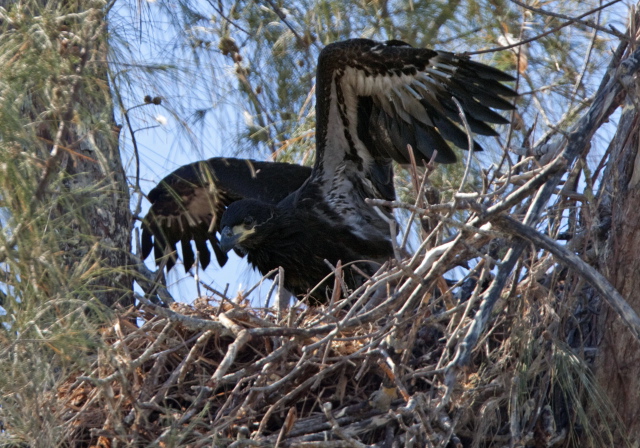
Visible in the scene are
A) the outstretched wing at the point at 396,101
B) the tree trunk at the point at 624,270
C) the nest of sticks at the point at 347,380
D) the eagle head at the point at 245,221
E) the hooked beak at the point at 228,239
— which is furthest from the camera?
the eagle head at the point at 245,221

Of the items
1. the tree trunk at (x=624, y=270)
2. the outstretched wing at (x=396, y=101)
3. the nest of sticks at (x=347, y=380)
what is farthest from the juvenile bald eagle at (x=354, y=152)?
the nest of sticks at (x=347, y=380)

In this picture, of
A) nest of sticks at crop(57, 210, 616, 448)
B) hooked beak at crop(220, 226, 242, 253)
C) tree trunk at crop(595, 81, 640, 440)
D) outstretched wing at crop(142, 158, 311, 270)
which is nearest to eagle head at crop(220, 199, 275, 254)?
hooked beak at crop(220, 226, 242, 253)

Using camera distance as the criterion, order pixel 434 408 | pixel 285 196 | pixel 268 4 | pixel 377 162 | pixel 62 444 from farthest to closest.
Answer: pixel 285 196 → pixel 377 162 → pixel 268 4 → pixel 62 444 → pixel 434 408

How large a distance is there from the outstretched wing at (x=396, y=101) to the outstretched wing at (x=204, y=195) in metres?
0.61

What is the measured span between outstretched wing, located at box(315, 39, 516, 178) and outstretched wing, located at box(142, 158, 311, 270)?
0.61 m

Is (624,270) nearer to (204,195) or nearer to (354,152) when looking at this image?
(354,152)

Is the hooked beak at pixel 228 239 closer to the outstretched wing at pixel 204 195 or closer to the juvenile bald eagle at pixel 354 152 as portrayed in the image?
the juvenile bald eagle at pixel 354 152

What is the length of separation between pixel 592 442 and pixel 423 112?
2118 mm

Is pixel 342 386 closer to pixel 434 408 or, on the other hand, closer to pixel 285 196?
pixel 434 408

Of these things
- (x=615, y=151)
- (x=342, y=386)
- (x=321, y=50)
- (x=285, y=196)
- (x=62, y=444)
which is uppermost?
(x=321, y=50)

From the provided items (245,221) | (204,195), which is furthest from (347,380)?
(204,195)

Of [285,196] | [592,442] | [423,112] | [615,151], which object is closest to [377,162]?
[423,112]

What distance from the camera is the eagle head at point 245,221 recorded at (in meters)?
5.47

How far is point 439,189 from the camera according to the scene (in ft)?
16.4
